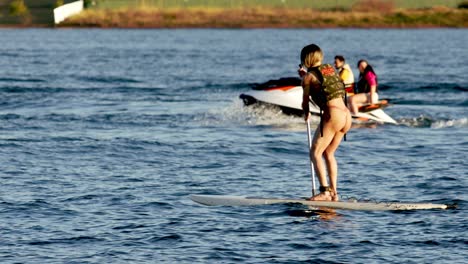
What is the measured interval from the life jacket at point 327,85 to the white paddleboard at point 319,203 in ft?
4.76

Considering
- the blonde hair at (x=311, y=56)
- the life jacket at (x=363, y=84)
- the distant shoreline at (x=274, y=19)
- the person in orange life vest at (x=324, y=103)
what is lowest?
the distant shoreline at (x=274, y=19)

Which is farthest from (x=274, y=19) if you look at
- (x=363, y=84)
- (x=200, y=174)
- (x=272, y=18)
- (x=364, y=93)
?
(x=200, y=174)

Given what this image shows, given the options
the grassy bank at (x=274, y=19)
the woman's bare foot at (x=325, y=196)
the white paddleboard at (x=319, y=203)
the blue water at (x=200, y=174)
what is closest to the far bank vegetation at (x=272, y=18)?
the grassy bank at (x=274, y=19)

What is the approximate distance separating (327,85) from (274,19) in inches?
4122

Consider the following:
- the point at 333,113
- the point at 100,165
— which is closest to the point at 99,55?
the point at 100,165

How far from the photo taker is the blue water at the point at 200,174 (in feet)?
44.5

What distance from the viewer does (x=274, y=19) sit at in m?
119

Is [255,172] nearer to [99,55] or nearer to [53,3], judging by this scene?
[99,55]

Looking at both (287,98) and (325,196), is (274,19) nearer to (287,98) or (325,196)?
(287,98)

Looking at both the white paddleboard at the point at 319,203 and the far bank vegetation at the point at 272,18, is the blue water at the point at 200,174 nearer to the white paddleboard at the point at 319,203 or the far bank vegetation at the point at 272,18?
the white paddleboard at the point at 319,203

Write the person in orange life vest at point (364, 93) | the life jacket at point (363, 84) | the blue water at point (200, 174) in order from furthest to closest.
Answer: the person in orange life vest at point (364, 93)
the life jacket at point (363, 84)
the blue water at point (200, 174)

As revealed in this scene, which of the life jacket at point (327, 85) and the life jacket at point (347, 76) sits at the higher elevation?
the life jacket at point (327, 85)

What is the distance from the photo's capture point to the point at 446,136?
26.1 m

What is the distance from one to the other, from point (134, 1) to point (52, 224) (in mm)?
117896
